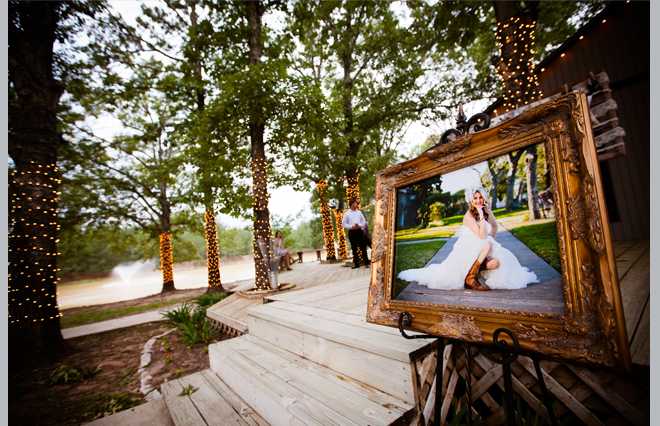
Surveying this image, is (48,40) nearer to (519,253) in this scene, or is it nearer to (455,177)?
(455,177)

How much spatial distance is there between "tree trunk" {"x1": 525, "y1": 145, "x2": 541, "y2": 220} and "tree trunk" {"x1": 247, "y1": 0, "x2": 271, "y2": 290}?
4.41 meters

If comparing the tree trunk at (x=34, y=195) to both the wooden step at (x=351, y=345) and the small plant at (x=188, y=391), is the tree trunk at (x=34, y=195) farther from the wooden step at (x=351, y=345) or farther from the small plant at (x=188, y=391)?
the wooden step at (x=351, y=345)

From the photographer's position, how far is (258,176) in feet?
16.8

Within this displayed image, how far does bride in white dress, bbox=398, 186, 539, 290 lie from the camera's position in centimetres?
93

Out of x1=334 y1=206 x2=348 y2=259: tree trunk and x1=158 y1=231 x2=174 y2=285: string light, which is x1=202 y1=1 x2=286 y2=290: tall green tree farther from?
x1=158 y1=231 x2=174 y2=285: string light

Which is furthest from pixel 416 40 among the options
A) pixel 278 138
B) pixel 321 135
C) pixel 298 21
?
pixel 278 138

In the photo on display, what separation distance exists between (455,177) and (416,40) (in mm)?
9143

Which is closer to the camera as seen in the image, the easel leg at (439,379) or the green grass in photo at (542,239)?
the green grass in photo at (542,239)

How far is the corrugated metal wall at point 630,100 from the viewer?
4.41 meters

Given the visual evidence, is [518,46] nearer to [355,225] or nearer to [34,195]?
[355,225]

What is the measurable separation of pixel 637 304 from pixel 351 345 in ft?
6.23

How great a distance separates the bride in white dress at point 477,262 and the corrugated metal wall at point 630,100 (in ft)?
20.2

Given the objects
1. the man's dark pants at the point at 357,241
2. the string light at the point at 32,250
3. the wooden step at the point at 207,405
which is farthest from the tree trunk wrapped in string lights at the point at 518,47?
the string light at the point at 32,250

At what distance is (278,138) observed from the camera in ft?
18.8
